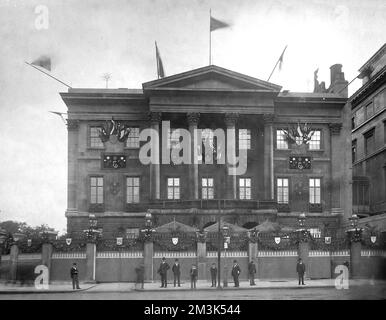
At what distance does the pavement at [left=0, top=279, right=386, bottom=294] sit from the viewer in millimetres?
28375

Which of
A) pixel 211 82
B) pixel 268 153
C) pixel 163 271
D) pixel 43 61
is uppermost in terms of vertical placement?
pixel 211 82

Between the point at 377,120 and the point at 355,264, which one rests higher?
the point at 377,120

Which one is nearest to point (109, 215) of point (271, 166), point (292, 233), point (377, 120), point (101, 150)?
point (101, 150)

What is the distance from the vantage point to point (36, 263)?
3238cm

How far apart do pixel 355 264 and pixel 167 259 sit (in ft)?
34.3

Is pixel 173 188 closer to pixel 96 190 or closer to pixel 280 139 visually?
pixel 96 190

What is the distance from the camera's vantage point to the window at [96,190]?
1916 inches

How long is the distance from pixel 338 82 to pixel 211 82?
12435 millimetres

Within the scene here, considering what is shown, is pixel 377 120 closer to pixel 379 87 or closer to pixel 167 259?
pixel 379 87

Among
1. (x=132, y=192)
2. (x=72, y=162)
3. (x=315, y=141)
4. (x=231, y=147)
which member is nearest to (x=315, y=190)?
(x=315, y=141)

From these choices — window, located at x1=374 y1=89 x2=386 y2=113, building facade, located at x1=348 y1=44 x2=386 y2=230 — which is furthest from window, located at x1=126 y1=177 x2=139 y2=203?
window, located at x1=374 y1=89 x2=386 y2=113

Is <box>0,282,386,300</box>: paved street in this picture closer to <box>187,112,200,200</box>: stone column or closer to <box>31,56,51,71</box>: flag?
<box>31,56,51,71</box>: flag

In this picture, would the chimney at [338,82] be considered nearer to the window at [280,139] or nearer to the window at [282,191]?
the window at [280,139]

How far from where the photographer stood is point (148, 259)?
32562 mm
